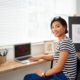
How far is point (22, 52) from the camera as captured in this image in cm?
236

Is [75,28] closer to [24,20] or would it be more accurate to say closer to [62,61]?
[24,20]

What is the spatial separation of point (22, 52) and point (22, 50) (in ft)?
0.09

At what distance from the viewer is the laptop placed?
228 centimetres

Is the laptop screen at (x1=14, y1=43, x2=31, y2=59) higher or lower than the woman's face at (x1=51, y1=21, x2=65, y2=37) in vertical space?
lower

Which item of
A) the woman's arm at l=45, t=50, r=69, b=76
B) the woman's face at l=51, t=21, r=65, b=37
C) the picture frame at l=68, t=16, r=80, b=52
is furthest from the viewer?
the picture frame at l=68, t=16, r=80, b=52

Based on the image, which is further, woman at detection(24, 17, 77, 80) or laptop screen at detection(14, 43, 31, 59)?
laptop screen at detection(14, 43, 31, 59)

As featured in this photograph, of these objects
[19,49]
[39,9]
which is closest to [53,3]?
[39,9]

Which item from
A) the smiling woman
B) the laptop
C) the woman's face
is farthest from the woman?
the smiling woman

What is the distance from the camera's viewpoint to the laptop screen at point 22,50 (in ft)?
7.53

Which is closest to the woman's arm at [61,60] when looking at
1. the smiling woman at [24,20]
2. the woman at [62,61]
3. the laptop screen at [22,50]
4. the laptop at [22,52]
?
the woman at [62,61]

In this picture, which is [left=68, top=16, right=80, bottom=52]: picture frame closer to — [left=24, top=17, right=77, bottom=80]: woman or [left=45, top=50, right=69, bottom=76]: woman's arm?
[left=24, top=17, right=77, bottom=80]: woman

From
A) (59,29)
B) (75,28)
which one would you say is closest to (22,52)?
(59,29)

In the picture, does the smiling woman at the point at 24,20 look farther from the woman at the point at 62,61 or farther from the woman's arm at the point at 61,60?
the woman's arm at the point at 61,60

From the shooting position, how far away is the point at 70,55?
5.98 ft
